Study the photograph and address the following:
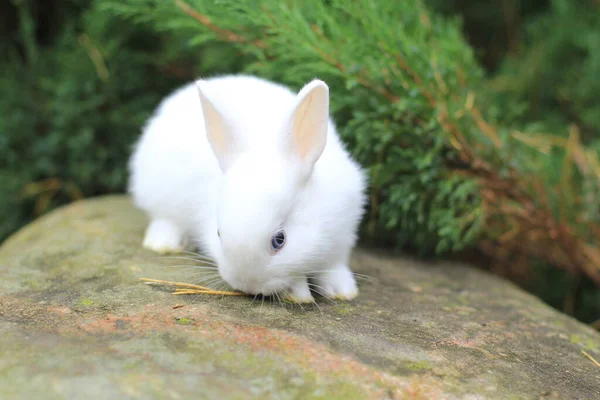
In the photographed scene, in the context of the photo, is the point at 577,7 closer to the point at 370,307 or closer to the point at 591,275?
the point at 591,275

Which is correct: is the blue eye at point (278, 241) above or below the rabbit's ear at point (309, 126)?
below

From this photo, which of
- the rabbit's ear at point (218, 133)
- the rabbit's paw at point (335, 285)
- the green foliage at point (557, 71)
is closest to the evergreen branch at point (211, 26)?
the rabbit's ear at point (218, 133)

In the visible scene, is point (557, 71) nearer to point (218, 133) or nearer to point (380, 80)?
point (380, 80)

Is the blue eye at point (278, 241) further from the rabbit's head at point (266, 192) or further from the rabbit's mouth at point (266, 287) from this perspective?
the rabbit's mouth at point (266, 287)

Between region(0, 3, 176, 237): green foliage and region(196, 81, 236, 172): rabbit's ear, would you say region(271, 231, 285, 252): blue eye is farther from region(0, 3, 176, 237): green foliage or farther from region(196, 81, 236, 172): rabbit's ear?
region(0, 3, 176, 237): green foliage

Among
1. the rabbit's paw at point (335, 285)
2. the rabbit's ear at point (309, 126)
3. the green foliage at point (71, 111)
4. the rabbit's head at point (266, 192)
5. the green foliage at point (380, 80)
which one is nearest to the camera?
the rabbit's head at point (266, 192)

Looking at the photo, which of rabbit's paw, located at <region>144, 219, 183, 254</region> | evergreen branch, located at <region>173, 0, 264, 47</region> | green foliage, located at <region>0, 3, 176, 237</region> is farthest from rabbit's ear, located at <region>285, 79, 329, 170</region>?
green foliage, located at <region>0, 3, 176, 237</region>

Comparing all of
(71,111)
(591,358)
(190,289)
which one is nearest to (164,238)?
(190,289)

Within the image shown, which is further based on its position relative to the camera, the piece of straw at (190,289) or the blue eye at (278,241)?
the piece of straw at (190,289)

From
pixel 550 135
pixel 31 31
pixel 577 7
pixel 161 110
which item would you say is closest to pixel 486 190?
pixel 550 135
